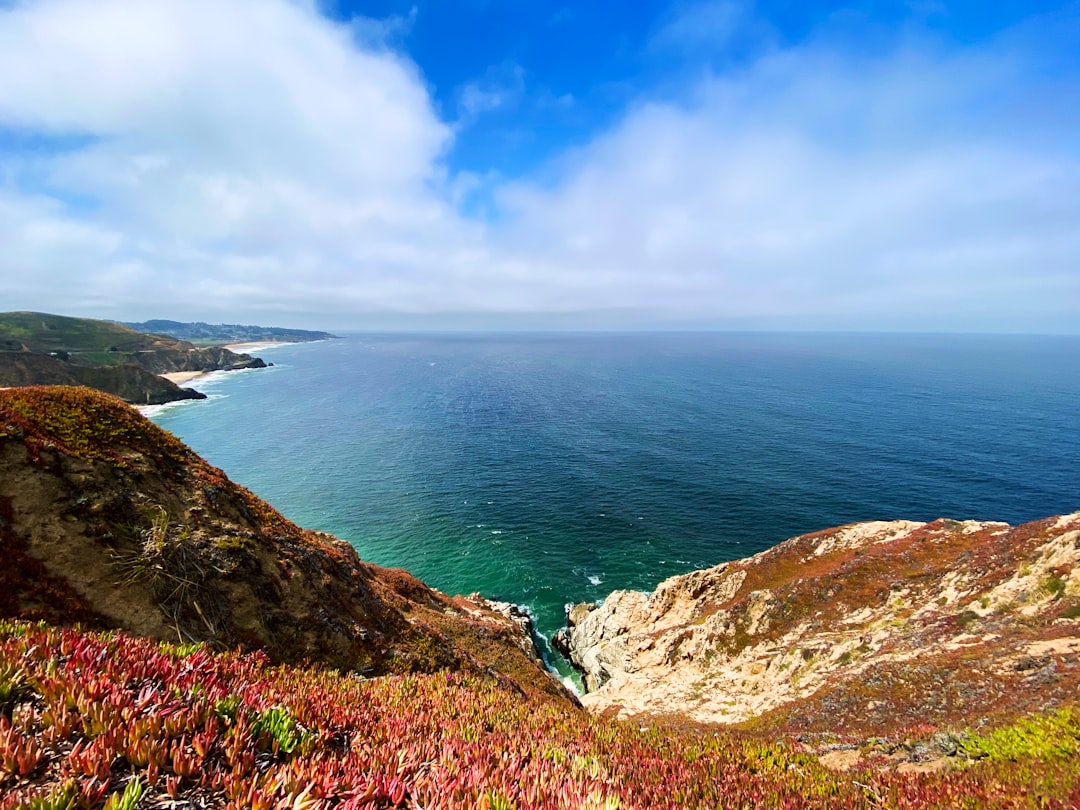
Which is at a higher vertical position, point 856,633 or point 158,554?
point 158,554

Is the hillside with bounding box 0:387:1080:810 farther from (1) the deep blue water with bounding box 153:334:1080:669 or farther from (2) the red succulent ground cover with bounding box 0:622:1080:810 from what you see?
(1) the deep blue water with bounding box 153:334:1080:669

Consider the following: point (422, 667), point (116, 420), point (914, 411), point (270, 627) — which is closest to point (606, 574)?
point (422, 667)

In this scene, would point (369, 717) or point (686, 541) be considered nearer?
point (369, 717)

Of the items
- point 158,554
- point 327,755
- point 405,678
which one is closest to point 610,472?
point 405,678

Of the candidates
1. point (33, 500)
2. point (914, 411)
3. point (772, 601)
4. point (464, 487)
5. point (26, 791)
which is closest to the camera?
point (26, 791)

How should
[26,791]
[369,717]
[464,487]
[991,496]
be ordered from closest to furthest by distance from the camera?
[26,791] → [369,717] → [991,496] → [464,487]

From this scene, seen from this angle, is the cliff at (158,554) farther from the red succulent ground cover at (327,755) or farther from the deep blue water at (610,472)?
the deep blue water at (610,472)

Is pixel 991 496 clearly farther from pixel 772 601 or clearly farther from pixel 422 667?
pixel 422 667

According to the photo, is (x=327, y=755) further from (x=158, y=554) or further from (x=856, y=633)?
(x=856, y=633)
